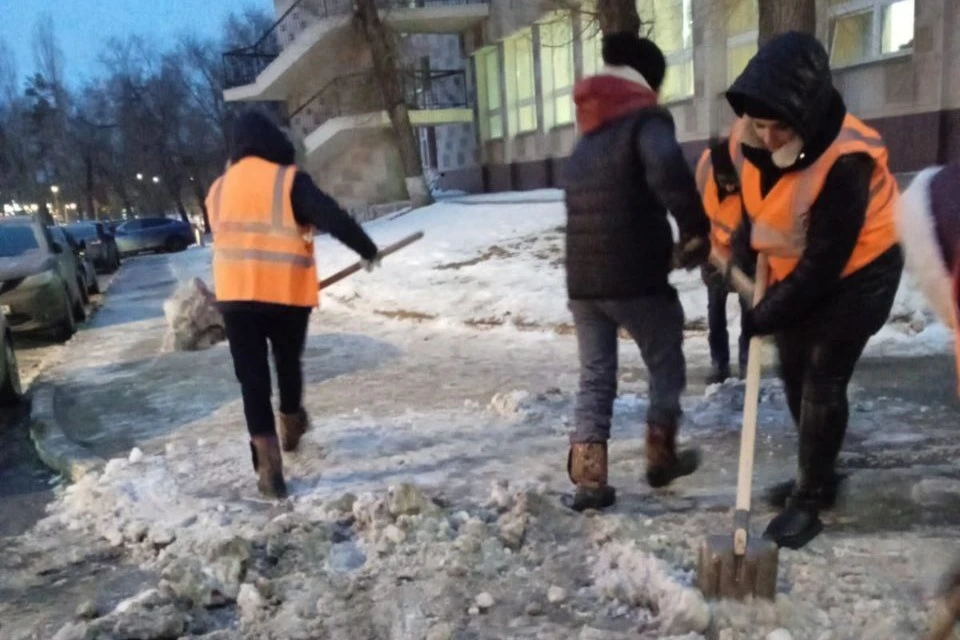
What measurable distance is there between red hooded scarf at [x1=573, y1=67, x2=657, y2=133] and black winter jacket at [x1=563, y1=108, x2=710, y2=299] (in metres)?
0.04

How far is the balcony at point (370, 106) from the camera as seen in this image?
80.1 feet

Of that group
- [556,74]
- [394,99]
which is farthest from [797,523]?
[556,74]

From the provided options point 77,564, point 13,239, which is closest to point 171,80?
point 13,239

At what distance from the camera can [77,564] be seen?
3.65 m

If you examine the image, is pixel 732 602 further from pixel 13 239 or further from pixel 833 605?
pixel 13 239

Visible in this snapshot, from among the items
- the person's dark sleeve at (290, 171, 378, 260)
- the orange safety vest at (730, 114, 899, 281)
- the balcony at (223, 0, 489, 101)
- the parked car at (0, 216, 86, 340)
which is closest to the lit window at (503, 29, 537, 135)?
the balcony at (223, 0, 489, 101)

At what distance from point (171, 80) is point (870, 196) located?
205 feet

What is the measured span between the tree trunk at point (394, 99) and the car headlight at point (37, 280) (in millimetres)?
11230

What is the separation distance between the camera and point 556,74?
21.0 metres

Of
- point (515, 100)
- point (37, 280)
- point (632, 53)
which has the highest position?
point (515, 100)

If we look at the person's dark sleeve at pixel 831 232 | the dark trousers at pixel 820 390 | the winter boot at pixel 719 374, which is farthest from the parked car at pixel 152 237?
the person's dark sleeve at pixel 831 232

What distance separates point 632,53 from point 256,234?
1785 millimetres

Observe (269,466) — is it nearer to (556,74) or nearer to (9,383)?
(9,383)

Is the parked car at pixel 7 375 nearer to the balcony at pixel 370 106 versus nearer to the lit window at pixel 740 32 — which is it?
the lit window at pixel 740 32
